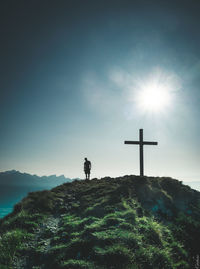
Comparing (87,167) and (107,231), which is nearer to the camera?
(107,231)

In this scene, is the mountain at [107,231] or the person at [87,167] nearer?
the mountain at [107,231]

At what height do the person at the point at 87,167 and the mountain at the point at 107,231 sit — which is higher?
the person at the point at 87,167

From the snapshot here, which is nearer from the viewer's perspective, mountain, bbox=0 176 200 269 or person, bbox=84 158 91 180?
mountain, bbox=0 176 200 269

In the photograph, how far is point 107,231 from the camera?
8477mm

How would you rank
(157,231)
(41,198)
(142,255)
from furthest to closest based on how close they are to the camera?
(41,198) → (157,231) → (142,255)

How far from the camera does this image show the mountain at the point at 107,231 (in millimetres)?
6926

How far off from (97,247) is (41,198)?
7.97m

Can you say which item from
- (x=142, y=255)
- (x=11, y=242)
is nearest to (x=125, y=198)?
(x=142, y=255)

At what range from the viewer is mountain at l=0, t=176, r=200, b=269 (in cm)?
693

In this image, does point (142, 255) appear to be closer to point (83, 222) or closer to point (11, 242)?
point (83, 222)

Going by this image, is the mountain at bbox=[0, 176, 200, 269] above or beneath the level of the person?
beneath

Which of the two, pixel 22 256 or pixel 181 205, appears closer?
pixel 22 256

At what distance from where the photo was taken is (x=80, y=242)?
25.6ft

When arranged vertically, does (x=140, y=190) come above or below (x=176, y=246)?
above
